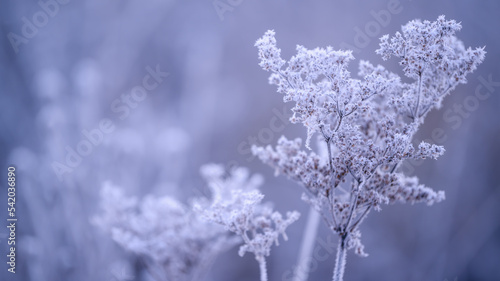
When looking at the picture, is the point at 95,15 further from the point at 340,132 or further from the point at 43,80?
the point at 340,132

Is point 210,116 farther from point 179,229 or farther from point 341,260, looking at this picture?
point 341,260

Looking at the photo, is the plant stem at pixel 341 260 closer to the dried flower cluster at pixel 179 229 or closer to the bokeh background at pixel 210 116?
the dried flower cluster at pixel 179 229

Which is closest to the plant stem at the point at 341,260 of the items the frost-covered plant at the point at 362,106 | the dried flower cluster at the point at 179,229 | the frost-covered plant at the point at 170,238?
the frost-covered plant at the point at 362,106

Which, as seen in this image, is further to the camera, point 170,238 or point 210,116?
point 210,116

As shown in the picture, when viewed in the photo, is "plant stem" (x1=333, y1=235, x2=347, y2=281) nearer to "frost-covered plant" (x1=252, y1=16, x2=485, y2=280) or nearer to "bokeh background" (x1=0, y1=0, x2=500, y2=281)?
"frost-covered plant" (x1=252, y1=16, x2=485, y2=280)

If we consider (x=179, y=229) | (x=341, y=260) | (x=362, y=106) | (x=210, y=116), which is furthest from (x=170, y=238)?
(x=210, y=116)
